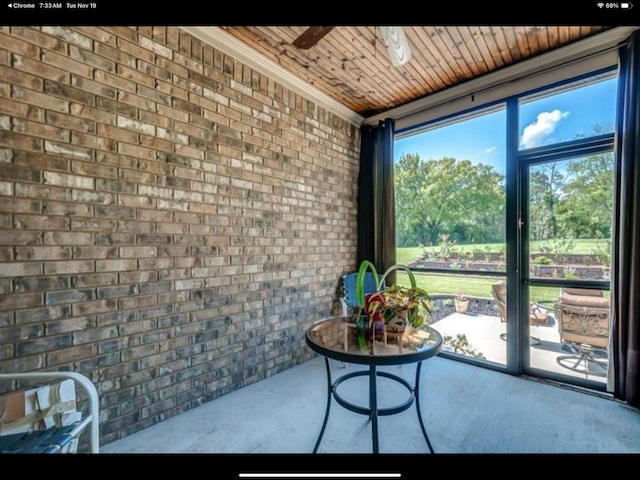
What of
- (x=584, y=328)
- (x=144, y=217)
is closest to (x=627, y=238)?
(x=584, y=328)

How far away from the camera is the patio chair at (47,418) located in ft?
3.32

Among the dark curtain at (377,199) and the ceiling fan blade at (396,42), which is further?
the dark curtain at (377,199)

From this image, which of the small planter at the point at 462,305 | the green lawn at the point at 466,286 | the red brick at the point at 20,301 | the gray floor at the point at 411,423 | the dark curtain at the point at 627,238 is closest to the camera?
the red brick at the point at 20,301

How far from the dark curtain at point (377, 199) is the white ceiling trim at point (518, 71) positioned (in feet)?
0.92

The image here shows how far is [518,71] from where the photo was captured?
257 cm

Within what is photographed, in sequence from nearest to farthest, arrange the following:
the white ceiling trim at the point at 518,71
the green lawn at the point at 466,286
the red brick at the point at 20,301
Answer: the red brick at the point at 20,301 < the white ceiling trim at the point at 518,71 < the green lawn at the point at 466,286

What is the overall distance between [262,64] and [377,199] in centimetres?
191

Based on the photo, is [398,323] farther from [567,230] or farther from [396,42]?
[567,230]

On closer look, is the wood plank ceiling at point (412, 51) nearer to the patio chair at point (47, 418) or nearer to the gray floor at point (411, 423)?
the patio chair at point (47, 418)

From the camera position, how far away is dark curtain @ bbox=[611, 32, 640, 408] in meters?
2.01

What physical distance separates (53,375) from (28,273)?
651 mm

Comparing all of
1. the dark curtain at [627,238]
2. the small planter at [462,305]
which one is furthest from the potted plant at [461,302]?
the dark curtain at [627,238]

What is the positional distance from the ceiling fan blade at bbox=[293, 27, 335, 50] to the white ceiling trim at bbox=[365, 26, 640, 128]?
6.41 feet

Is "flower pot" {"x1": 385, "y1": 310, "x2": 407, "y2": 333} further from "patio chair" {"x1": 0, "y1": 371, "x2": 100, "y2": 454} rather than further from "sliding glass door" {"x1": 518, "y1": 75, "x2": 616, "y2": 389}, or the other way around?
"sliding glass door" {"x1": 518, "y1": 75, "x2": 616, "y2": 389}
